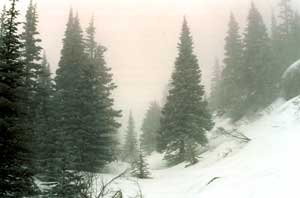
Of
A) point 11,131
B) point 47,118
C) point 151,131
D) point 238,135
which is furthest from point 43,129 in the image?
point 151,131

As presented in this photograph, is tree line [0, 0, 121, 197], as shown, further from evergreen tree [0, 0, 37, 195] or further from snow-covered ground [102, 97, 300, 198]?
snow-covered ground [102, 97, 300, 198]

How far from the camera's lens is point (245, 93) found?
161 ft

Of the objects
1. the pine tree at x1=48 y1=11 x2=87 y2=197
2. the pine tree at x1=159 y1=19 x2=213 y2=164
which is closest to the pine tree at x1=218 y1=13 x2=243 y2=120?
the pine tree at x1=159 y1=19 x2=213 y2=164

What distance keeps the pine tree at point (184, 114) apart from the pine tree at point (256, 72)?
942cm

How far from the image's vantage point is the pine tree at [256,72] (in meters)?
46.5

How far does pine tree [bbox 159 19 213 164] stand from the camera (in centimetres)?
3641

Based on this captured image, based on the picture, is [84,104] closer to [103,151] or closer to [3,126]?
[103,151]

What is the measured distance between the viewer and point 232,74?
51.7m

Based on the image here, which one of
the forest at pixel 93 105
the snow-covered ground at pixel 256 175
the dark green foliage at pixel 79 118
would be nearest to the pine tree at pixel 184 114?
the forest at pixel 93 105

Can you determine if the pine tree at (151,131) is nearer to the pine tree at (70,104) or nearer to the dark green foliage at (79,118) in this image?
the pine tree at (70,104)

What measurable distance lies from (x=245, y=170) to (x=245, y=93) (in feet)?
102

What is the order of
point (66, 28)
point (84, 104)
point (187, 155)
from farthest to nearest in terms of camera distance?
point (66, 28), point (187, 155), point (84, 104)

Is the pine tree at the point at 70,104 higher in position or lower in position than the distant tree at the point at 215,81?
lower

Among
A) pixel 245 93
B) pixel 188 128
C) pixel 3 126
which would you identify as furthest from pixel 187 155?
pixel 3 126
